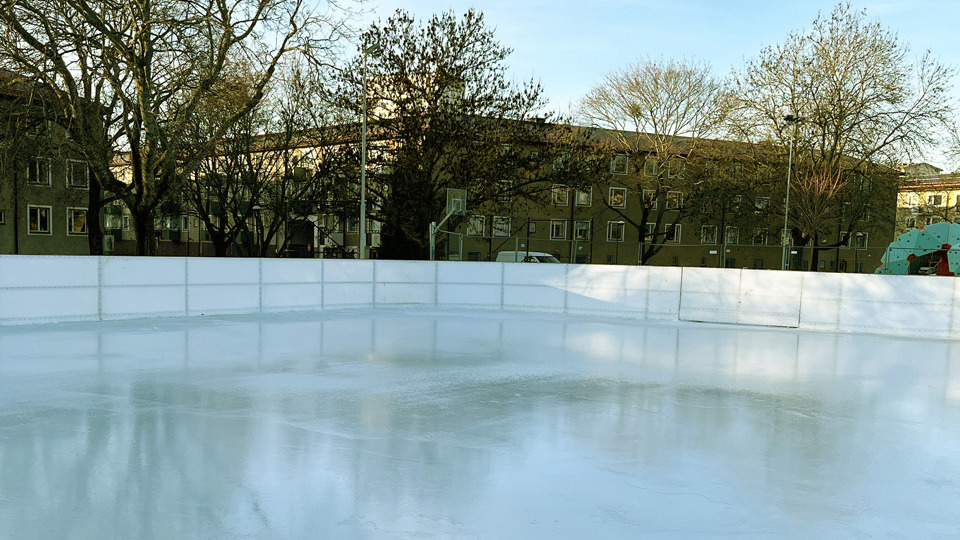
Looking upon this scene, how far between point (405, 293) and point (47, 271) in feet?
32.5

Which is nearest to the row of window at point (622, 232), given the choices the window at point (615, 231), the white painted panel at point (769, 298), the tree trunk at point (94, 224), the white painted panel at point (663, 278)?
the window at point (615, 231)

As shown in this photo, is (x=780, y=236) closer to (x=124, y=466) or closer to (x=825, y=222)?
(x=825, y=222)

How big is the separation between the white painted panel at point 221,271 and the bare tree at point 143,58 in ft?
17.9

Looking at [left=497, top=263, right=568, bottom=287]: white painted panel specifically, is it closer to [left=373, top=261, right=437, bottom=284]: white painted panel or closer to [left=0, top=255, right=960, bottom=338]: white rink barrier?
[left=0, top=255, right=960, bottom=338]: white rink barrier

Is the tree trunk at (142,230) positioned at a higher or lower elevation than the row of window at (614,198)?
lower

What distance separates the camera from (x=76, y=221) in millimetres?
52500

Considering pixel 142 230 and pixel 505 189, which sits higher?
pixel 505 189

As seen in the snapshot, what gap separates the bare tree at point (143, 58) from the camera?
20375 mm

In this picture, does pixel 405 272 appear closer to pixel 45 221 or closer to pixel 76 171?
pixel 76 171

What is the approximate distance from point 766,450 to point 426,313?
15.1 m

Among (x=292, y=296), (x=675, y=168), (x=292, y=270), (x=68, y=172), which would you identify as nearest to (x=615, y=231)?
(x=675, y=168)

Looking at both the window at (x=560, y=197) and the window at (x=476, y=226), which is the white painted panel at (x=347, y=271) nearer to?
the window at (x=476, y=226)

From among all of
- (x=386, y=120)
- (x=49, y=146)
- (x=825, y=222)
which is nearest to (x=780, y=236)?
(x=825, y=222)

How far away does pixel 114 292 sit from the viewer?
17531 mm
